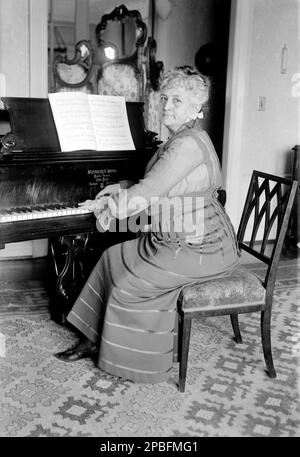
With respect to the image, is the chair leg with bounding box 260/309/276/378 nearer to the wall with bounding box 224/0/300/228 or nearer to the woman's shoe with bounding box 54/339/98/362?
the woman's shoe with bounding box 54/339/98/362

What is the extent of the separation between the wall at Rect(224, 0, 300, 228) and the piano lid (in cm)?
236

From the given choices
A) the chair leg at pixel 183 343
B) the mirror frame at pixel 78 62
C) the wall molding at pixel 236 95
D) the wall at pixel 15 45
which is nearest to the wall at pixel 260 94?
the wall molding at pixel 236 95

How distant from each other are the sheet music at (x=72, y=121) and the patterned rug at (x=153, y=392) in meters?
1.08

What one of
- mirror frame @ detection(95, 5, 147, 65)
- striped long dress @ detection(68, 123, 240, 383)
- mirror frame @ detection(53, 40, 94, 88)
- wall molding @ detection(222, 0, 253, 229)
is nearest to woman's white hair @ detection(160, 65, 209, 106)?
striped long dress @ detection(68, 123, 240, 383)

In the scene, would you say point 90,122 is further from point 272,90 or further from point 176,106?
point 272,90

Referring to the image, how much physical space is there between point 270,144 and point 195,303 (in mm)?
3082

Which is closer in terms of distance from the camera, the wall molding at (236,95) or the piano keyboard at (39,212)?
the piano keyboard at (39,212)

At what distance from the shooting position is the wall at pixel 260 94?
473cm

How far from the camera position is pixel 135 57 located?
16.7 feet

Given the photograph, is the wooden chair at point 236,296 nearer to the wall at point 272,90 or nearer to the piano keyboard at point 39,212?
the piano keyboard at point 39,212

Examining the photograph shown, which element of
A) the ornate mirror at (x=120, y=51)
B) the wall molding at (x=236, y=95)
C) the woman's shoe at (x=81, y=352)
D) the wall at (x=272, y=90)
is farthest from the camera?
the ornate mirror at (x=120, y=51)

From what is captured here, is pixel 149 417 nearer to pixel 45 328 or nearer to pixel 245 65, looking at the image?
pixel 45 328

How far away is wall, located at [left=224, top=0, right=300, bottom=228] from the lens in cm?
473

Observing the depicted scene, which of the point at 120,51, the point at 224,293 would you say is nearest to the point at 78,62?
the point at 120,51
